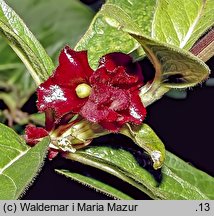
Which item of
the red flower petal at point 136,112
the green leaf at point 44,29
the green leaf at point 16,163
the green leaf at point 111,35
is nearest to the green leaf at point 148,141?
the red flower petal at point 136,112

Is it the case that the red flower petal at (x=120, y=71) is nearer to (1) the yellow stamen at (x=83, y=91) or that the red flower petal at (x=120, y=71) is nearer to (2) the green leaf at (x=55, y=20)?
(1) the yellow stamen at (x=83, y=91)

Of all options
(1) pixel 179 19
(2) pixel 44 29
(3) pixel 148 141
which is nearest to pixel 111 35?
(1) pixel 179 19

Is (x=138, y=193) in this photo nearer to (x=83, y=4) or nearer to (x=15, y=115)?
(x=15, y=115)

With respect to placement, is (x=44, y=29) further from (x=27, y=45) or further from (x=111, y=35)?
(x=27, y=45)

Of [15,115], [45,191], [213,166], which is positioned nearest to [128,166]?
[15,115]

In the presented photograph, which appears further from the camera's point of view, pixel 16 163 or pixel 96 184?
pixel 96 184
